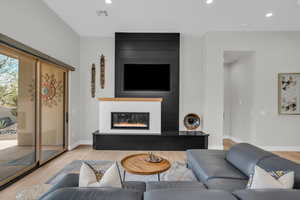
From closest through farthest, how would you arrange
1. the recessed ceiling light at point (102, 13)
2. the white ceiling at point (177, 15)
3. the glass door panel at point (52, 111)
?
the white ceiling at point (177, 15) → the glass door panel at point (52, 111) → the recessed ceiling light at point (102, 13)

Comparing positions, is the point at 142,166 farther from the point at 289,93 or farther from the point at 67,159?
the point at 289,93

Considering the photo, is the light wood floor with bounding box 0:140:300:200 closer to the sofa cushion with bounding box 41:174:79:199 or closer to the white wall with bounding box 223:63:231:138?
the white wall with bounding box 223:63:231:138

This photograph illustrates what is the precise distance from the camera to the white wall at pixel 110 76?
4.63 m

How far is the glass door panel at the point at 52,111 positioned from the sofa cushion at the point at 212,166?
9.75 ft

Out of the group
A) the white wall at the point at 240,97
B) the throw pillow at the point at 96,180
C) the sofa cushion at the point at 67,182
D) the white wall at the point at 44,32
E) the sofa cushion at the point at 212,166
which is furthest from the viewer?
the white wall at the point at 240,97

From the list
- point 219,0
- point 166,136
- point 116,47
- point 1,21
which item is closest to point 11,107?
point 1,21

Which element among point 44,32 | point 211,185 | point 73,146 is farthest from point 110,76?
point 211,185

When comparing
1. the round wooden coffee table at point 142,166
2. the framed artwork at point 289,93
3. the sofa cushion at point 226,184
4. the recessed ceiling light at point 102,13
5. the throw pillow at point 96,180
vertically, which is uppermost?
the recessed ceiling light at point 102,13

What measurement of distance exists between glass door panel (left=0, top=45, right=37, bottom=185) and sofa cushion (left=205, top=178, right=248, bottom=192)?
9.45 ft

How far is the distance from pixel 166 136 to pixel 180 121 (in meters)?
0.75

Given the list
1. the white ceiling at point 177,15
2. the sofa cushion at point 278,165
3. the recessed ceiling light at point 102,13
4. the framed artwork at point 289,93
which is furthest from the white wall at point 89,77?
the framed artwork at point 289,93

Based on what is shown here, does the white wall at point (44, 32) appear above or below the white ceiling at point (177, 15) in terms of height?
below

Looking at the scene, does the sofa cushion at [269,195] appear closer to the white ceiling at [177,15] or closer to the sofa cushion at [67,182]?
the sofa cushion at [67,182]

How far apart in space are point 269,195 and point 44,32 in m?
4.06
